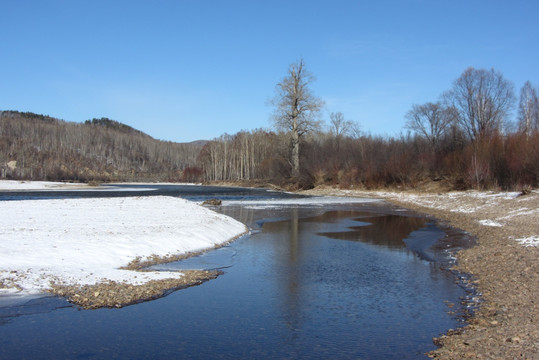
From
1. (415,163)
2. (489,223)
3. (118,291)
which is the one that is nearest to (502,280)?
(118,291)

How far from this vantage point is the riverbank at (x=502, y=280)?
653 cm

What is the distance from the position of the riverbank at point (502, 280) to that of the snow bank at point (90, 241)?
24.3 feet

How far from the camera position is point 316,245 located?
17.2 m

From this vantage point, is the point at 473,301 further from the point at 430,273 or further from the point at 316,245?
the point at 316,245

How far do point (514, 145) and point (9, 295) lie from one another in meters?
38.3

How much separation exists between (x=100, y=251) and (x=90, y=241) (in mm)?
1230

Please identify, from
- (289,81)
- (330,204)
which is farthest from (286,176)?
(330,204)

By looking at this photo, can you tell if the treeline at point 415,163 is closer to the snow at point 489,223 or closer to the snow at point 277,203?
the snow at point 277,203

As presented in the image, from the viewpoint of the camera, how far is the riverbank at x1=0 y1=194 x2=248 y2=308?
9719mm

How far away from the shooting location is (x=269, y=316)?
8.55 meters

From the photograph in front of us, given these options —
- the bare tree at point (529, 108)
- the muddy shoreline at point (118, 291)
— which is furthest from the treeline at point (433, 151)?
the muddy shoreline at point (118, 291)

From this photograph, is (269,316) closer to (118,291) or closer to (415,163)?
(118,291)

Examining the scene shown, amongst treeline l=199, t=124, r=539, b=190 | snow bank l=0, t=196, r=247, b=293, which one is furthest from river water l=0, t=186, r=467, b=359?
treeline l=199, t=124, r=539, b=190

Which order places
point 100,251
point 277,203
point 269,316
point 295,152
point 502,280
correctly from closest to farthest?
point 269,316 → point 502,280 → point 100,251 → point 277,203 → point 295,152
